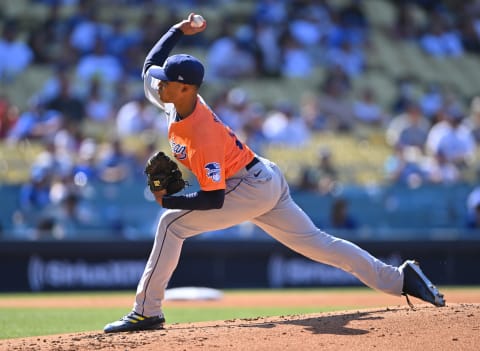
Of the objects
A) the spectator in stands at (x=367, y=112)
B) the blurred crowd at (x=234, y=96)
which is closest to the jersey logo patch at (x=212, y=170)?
the blurred crowd at (x=234, y=96)

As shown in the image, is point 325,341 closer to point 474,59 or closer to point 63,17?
point 63,17

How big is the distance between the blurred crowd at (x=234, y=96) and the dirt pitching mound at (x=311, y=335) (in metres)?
6.33

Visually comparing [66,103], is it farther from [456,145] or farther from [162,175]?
[162,175]

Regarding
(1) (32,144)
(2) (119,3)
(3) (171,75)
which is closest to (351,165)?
(1) (32,144)

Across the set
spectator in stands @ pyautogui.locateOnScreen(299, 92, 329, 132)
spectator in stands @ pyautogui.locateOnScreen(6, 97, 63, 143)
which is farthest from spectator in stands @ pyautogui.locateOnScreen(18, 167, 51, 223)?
spectator in stands @ pyautogui.locateOnScreen(299, 92, 329, 132)

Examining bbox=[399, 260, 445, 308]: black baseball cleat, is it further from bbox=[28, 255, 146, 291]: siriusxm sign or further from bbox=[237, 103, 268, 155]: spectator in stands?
bbox=[237, 103, 268, 155]: spectator in stands

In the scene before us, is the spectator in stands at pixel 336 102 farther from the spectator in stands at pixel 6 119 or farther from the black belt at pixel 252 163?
the black belt at pixel 252 163

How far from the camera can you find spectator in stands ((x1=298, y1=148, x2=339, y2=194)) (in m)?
12.5

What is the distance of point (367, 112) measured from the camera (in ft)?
50.4

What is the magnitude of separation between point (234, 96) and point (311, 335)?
9.41 m

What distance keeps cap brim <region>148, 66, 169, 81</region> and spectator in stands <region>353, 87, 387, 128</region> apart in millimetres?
9875

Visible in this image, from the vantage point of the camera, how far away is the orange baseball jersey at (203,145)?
5.32 meters

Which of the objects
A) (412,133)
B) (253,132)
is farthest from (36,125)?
(412,133)

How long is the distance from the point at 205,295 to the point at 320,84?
681cm
